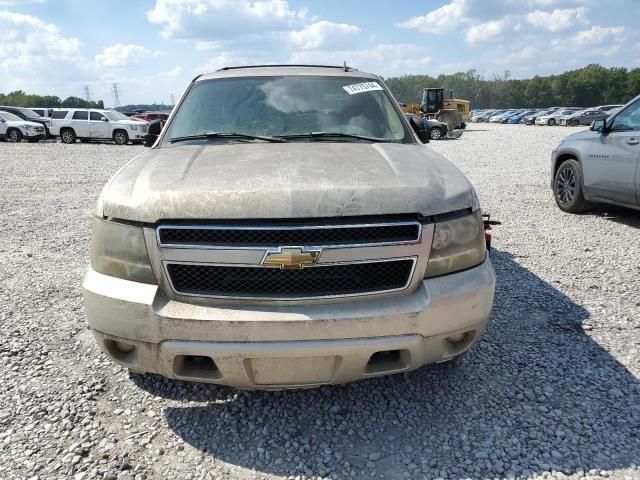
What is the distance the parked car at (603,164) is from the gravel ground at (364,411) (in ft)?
7.70

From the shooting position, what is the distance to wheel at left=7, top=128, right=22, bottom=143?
23.7 meters

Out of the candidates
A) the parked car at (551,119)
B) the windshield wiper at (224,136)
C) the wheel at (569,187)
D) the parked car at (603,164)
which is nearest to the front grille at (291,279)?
the windshield wiper at (224,136)

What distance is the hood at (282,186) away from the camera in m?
2.09

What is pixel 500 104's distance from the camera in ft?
343

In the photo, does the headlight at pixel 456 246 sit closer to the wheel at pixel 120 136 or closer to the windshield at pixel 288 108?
the windshield at pixel 288 108

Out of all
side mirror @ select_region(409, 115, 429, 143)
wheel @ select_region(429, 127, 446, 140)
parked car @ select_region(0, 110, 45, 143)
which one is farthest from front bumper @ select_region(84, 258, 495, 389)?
parked car @ select_region(0, 110, 45, 143)

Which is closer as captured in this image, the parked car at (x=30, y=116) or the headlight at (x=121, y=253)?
the headlight at (x=121, y=253)

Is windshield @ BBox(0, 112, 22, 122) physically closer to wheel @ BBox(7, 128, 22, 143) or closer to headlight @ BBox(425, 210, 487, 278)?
wheel @ BBox(7, 128, 22, 143)

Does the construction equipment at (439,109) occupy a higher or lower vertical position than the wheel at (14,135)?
higher

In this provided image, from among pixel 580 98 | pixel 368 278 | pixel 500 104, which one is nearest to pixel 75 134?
pixel 368 278

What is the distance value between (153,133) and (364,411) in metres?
2.77

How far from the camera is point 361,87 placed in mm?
3703

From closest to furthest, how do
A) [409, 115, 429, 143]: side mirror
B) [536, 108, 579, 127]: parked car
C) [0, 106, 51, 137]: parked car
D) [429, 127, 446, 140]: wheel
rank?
[409, 115, 429, 143]: side mirror
[0, 106, 51, 137]: parked car
[429, 127, 446, 140]: wheel
[536, 108, 579, 127]: parked car

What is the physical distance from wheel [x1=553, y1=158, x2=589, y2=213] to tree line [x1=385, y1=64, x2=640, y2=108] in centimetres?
6622
